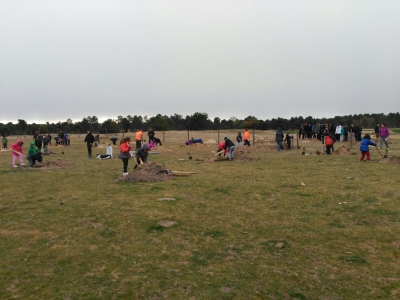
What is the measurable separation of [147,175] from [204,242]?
7043mm

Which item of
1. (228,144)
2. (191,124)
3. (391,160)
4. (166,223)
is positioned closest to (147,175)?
(166,223)

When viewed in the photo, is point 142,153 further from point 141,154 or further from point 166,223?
point 166,223

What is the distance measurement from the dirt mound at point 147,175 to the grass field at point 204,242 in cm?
128

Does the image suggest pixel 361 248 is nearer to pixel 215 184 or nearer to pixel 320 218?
pixel 320 218

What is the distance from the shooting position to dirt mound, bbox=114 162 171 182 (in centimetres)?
1262

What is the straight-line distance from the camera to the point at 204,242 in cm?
615

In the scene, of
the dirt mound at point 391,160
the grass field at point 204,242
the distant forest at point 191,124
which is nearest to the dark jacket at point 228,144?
the dirt mound at point 391,160

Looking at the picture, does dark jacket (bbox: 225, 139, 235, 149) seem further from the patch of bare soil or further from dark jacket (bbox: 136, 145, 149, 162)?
the patch of bare soil

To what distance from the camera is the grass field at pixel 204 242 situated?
454cm

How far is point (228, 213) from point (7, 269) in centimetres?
465

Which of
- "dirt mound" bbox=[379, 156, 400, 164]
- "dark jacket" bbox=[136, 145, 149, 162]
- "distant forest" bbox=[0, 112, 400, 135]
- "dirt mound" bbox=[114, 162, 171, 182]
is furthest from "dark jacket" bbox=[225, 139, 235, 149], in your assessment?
"distant forest" bbox=[0, 112, 400, 135]

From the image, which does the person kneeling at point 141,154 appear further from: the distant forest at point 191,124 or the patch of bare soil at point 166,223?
the distant forest at point 191,124

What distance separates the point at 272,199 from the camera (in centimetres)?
936

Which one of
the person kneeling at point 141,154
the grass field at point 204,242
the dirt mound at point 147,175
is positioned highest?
the person kneeling at point 141,154
